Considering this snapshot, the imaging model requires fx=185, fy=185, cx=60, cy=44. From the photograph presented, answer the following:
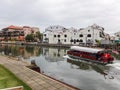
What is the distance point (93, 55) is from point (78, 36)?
60974 mm

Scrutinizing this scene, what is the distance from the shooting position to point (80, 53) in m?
51.8

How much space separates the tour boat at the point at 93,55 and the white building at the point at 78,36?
46483mm

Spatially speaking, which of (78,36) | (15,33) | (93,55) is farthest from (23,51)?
(15,33)

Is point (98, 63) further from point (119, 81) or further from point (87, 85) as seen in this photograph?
point (87, 85)

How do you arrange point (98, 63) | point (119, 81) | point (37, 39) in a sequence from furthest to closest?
point (37, 39)
point (98, 63)
point (119, 81)

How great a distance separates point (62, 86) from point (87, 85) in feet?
28.2

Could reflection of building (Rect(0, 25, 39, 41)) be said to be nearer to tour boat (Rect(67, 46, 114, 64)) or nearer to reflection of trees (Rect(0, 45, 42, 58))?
reflection of trees (Rect(0, 45, 42, 58))

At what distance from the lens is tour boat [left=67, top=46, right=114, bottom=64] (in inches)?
1672

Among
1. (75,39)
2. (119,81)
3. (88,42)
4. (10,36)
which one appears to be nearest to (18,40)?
(10,36)

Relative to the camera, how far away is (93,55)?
45969mm

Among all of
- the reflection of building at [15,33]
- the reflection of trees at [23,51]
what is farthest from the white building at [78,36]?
the reflection of building at [15,33]

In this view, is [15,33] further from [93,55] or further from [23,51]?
[93,55]

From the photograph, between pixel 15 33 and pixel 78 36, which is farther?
pixel 15 33

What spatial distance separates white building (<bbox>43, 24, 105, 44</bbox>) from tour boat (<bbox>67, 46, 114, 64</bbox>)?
46.5 metres
